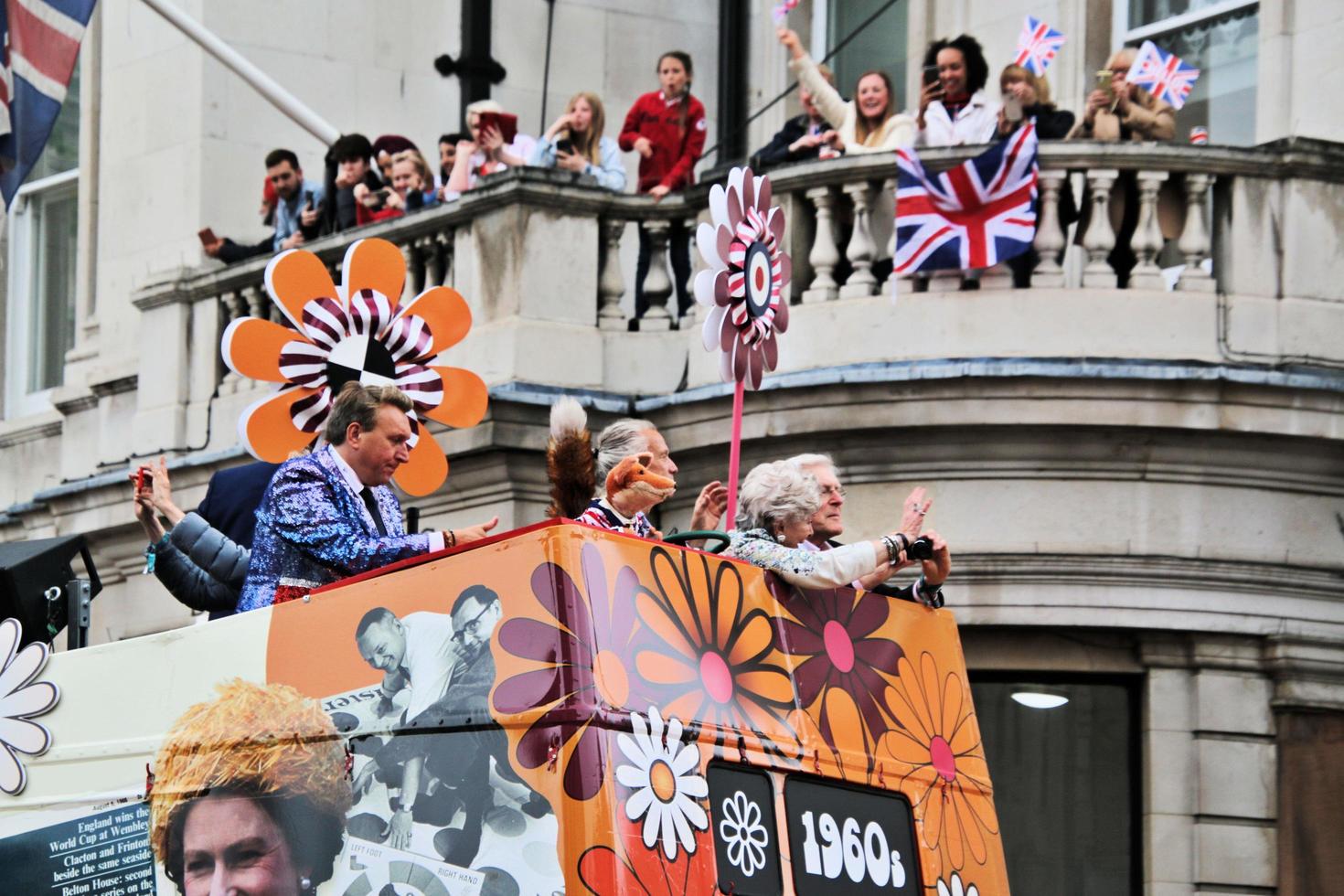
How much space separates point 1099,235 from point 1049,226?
26 centimetres

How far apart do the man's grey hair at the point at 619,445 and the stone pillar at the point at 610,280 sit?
5501 millimetres

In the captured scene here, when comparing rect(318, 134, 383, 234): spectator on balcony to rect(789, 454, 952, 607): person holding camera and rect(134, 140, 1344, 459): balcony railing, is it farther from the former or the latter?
rect(789, 454, 952, 607): person holding camera

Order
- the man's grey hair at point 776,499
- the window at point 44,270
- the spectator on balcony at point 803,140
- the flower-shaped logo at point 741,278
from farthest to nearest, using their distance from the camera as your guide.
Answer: the window at point 44,270
the spectator on balcony at point 803,140
the flower-shaped logo at point 741,278
the man's grey hair at point 776,499

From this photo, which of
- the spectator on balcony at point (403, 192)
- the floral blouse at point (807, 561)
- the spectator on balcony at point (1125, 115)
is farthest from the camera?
the spectator on balcony at point (403, 192)

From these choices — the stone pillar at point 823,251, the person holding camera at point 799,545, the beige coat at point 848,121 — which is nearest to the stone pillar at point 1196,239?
the beige coat at point 848,121

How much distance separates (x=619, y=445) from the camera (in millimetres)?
8781

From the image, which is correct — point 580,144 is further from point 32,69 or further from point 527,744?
point 527,744

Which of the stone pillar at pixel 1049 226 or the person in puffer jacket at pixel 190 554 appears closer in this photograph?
the person in puffer jacket at pixel 190 554

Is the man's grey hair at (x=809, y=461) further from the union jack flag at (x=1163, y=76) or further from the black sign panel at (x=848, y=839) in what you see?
the union jack flag at (x=1163, y=76)

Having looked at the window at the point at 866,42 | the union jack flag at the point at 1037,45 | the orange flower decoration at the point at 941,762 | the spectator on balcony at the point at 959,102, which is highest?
the window at the point at 866,42

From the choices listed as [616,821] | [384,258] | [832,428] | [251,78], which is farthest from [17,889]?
[251,78]

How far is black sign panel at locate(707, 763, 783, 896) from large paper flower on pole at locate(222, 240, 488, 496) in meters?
3.36

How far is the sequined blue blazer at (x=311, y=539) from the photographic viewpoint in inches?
310

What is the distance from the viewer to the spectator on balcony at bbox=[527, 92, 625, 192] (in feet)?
48.8
